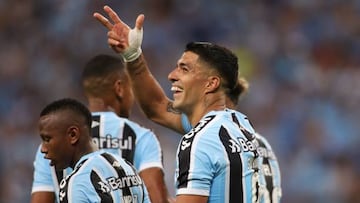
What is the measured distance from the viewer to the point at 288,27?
497 inches

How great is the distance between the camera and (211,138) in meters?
5.23

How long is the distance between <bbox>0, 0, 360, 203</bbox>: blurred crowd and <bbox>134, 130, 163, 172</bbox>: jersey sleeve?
14.4 feet

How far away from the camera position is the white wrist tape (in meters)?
6.36

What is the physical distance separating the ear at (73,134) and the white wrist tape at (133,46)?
0.69 meters

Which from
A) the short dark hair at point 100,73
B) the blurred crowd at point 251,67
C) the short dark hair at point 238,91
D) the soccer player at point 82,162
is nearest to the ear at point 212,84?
the soccer player at point 82,162

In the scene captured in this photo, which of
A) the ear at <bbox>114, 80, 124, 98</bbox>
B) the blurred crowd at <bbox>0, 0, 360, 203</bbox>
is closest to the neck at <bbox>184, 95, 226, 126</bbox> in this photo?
the ear at <bbox>114, 80, 124, 98</bbox>

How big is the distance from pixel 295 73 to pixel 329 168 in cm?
133

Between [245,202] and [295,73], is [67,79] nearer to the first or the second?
[295,73]

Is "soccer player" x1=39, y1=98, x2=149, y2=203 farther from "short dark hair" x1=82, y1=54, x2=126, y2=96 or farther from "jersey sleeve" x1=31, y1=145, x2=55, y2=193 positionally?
"short dark hair" x1=82, y1=54, x2=126, y2=96

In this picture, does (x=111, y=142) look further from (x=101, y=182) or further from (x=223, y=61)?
(x=223, y=61)

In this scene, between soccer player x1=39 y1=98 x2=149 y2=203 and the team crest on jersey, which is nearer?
the team crest on jersey

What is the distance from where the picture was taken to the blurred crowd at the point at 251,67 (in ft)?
37.7

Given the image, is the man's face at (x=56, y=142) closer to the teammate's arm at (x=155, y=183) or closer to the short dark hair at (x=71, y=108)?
the short dark hair at (x=71, y=108)

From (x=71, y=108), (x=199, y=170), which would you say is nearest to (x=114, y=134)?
(x=71, y=108)
